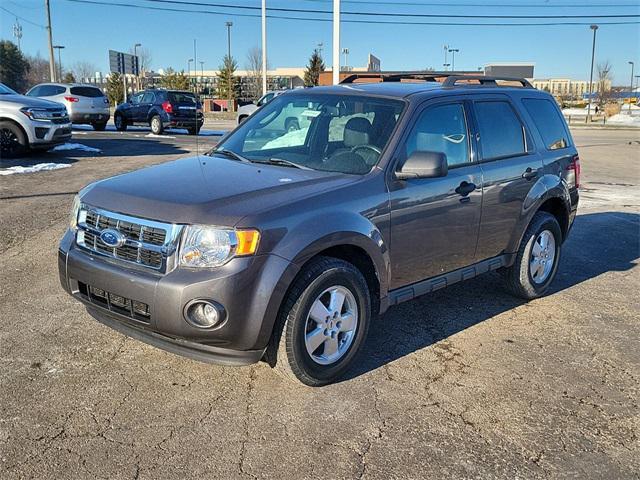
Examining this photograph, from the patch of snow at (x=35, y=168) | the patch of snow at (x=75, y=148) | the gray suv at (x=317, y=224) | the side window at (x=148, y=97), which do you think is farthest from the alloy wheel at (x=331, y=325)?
the side window at (x=148, y=97)

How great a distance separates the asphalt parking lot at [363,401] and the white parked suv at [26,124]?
28.7 feet

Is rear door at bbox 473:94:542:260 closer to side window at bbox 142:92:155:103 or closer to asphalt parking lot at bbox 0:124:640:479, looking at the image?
asphalt parking lot at bbox 0:124:640:479

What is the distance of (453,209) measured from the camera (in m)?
4.47

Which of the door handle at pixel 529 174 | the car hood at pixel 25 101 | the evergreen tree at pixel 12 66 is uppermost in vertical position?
the evergreen tree at pixel 12 66

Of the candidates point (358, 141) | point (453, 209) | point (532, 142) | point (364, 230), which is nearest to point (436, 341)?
point (453, 209)

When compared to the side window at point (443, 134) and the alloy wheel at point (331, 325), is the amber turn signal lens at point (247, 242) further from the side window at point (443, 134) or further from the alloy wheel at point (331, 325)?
the side window at point (443, 134)

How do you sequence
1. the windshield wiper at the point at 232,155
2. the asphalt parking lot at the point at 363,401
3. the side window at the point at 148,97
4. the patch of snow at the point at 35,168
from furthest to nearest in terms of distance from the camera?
the side window at the point at 148,97, the patch of snow at the point at 35,168, the windshield wiper at the point at 232,155, the asphalt parking lot at the point at 363,401

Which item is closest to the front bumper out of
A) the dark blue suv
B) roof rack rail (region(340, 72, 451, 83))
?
roof rack rail (region(340, 72, 451, 83))

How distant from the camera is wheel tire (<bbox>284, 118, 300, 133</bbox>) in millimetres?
4863

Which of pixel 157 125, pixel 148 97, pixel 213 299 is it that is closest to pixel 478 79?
pixel 213 299

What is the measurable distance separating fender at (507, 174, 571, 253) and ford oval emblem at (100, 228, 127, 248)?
130 inches

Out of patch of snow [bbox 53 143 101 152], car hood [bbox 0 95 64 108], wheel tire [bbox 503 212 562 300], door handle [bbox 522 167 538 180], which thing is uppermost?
car hood [bbox 0 95 64 108]

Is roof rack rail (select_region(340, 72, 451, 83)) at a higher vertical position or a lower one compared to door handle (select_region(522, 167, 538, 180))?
higher

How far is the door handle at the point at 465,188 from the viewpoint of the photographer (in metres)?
4.52
